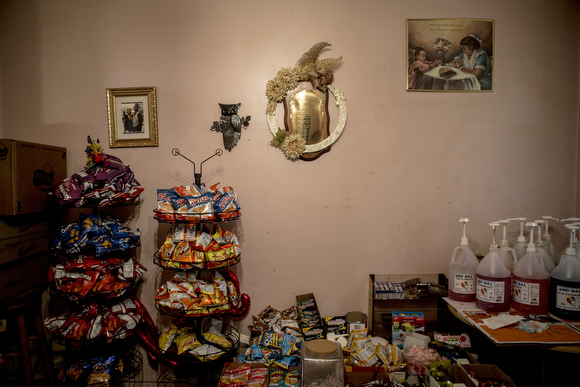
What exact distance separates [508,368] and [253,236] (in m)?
1.91

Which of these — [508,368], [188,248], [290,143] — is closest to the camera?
[188,248]

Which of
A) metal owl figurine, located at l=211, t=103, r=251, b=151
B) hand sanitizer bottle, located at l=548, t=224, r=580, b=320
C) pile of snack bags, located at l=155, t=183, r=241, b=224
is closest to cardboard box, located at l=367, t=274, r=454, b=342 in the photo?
hand sanitizer bottle, located at l=548, t=224, r=580, b=320

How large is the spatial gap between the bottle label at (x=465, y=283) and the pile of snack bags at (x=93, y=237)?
2069 millimetres

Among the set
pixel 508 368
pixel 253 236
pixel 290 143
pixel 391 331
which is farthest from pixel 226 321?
pixel 508 368

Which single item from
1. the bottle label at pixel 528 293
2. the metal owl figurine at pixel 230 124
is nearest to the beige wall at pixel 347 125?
the metal owl figurine at pixel 230 124

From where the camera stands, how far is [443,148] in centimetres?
215

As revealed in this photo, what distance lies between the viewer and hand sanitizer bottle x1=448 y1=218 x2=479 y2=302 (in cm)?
184

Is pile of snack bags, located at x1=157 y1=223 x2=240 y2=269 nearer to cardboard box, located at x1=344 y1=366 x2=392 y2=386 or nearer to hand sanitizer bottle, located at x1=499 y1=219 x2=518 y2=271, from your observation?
cardboard box, located at x1=344 y1=366 x2=392 y2=386

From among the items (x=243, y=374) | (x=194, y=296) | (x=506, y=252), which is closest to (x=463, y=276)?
(x=506, y=252)

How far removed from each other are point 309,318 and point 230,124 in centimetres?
147

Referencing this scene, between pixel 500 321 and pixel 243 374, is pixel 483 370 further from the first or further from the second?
pixel 243 374

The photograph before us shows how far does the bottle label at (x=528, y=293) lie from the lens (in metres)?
1.64

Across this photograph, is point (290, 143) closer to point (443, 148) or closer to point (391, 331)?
point (443, 148)

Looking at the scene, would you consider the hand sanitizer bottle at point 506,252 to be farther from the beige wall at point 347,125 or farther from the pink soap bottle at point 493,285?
the beige wall at point 347,125
